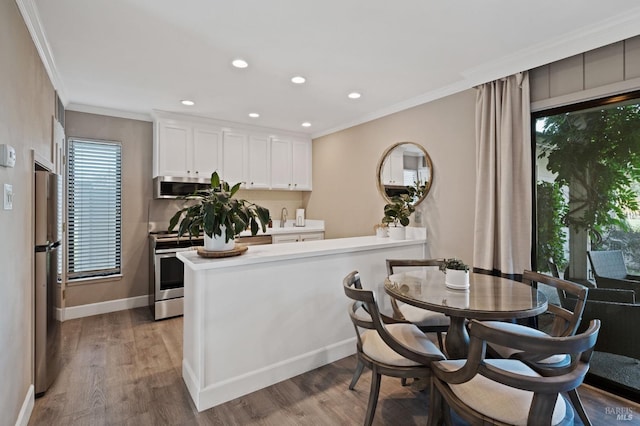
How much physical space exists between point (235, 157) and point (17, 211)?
9.92ft

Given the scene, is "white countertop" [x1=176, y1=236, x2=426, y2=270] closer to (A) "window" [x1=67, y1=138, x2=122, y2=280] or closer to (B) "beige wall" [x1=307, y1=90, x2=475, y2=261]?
(B) "beige wall" [x1=307, y1=90, x2=475, y2=261]

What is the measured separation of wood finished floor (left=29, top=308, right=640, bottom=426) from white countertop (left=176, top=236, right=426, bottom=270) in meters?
0.96

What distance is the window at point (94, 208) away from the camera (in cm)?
397

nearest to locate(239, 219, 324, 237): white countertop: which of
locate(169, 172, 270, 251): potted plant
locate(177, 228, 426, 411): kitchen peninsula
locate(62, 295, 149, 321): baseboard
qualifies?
locate(62, 295, 149, 321): baseboard

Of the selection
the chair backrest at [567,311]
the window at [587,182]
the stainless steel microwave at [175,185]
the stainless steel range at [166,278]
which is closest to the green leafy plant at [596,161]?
the window at [587,182]

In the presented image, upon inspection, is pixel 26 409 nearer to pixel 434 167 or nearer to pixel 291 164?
pixel 434 167

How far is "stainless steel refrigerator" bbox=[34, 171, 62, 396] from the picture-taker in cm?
227

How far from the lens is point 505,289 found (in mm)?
2088

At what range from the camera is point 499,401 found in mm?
1407

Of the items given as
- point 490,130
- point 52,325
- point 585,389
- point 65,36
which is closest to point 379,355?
point 585,389

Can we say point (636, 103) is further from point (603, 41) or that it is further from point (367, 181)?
point (367, 181)

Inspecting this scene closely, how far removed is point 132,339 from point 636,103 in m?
4.76

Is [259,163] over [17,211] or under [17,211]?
over

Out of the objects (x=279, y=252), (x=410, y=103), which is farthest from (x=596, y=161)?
(x=279, y=252)
